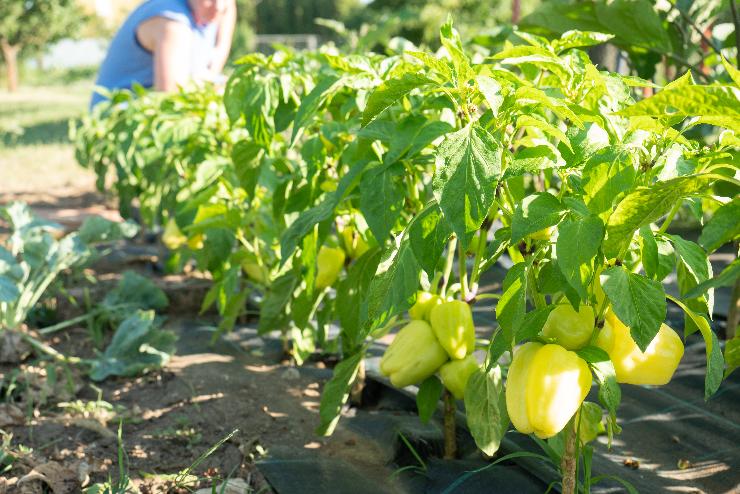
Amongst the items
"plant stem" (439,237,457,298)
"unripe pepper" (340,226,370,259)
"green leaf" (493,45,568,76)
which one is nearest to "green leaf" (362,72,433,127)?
"green leaf" (493,45,568,76)

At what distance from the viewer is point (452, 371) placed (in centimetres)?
160

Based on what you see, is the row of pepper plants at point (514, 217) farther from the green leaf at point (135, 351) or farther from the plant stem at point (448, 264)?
the green leaf at point (135, 351)

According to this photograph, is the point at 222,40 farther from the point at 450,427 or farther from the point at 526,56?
the point at 526,56

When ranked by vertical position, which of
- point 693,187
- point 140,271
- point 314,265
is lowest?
point 140,271

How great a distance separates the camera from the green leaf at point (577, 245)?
1080 mm

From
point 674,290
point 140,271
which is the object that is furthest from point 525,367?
point 140,271

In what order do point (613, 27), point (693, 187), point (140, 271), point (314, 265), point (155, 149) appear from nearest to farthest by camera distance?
point (693, 187) → point (314, 265) → point (613, 27) → point (155, 149) → point (140, 271)

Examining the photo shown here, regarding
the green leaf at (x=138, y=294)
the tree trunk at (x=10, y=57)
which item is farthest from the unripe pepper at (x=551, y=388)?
the tree trunk at (x=10, y=57)

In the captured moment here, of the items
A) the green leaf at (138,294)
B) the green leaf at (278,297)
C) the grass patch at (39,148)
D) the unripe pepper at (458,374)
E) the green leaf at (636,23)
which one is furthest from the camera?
the grass patch at (39,148)

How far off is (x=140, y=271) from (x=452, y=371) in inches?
Result: 99.1

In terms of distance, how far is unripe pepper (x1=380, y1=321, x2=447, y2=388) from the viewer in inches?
62.6

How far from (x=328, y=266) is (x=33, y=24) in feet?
62.2

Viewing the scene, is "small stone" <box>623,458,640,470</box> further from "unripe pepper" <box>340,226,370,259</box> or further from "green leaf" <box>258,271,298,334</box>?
"green leaf" <box>258,271,298,334</box>

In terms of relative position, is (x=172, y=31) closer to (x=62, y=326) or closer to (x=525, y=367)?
(x=62, y=326)
